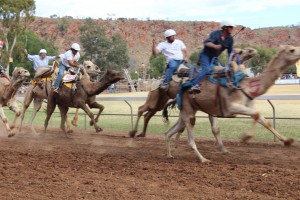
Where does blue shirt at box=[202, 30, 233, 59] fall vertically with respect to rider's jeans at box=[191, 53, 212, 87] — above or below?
above

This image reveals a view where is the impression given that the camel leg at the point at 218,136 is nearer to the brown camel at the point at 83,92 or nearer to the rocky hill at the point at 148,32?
the brown camel at the point at 83,92

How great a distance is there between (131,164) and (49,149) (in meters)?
4.33

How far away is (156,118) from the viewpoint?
2455 centimetres

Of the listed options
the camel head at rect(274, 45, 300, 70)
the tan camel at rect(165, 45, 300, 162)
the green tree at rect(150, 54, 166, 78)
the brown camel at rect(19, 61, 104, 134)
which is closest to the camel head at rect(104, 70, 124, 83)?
the brown camel at rect(19, 61, 104, 134)

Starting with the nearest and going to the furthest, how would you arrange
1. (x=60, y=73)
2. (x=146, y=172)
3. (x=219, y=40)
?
(x=146, y=172) < (x=219, y=40) < (x=60, y=73)

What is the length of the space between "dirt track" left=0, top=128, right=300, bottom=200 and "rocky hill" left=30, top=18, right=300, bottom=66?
387 ft

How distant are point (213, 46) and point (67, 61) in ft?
23.7

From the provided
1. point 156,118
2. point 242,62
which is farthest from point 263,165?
point 156,118

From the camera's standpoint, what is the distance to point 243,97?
10508 mm

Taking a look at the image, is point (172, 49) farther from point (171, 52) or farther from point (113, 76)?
point (113, 76)

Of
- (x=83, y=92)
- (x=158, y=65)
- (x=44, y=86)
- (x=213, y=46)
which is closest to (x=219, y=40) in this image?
(x=213, y=46)

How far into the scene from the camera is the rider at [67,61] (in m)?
16.7

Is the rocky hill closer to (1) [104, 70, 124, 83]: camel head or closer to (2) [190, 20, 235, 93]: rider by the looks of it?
(1) [104, 70, 124, 83]: camel head

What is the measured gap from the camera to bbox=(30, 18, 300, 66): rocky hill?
136 metres
